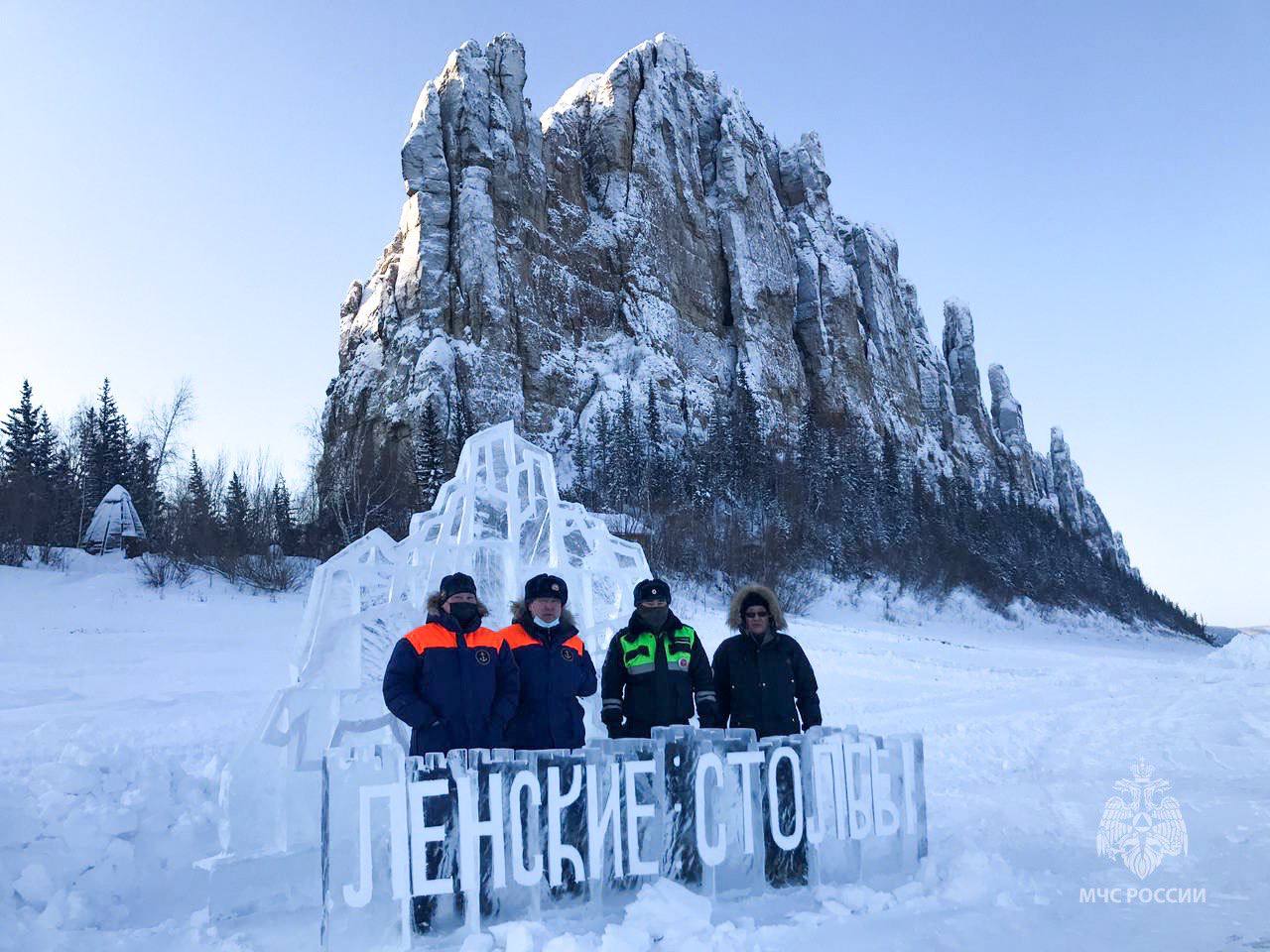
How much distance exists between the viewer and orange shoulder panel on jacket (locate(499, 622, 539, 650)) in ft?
13.2

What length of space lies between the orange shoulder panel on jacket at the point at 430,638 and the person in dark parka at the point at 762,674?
53.2 inches

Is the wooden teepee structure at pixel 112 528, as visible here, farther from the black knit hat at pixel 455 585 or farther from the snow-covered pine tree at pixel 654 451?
the black knit hat at pixel 455 585

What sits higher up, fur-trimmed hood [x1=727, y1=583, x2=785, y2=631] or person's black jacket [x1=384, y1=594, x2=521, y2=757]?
fur-trimmed hood [x1=727, y1=583, x2=785, y2=631]

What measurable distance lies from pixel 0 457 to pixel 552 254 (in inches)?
1034

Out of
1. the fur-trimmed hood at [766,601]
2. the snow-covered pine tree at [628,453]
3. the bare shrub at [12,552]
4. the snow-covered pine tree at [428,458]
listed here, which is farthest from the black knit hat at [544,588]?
the snow-covered pine tree at [628,453]

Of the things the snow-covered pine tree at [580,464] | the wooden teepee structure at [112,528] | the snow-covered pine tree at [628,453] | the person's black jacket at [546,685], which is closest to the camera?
the person's black jacket at [546,685]

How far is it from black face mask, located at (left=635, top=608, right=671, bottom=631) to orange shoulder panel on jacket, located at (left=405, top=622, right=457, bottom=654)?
3.12 feet

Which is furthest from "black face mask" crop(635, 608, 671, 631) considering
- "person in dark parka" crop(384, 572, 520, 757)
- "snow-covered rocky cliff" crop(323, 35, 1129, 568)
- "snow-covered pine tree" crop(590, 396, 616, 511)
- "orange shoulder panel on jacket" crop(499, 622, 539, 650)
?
"snow-covered rocky cliff" crop(323, 35, 1129, 568)

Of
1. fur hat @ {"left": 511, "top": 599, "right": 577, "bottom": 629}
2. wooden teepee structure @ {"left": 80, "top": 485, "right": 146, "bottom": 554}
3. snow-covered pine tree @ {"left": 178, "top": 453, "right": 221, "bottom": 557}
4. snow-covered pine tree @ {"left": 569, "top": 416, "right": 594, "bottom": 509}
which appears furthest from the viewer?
snow-covered pine tree @ {"left": 569, "top": 416, "right": 594, "bottom": 509}

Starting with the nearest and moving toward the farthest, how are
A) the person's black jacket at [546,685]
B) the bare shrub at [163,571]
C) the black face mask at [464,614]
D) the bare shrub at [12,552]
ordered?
the black face mask at [464,614], the person's black jacket at [546,685], the bare shrub at [12,552], the bare shrub at [163,571]

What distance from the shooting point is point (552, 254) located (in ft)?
148

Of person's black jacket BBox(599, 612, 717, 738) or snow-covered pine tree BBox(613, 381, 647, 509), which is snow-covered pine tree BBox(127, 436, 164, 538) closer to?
snow-covered pine tree BBox(613, 381, 647, 509)

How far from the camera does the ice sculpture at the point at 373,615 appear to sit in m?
4.30

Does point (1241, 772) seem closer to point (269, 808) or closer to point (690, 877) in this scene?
point (690, 877)
